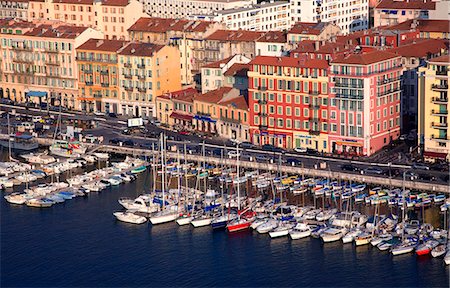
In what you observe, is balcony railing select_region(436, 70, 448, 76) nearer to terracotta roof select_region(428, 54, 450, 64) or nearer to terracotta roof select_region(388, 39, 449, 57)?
terracotta roof select_region(428, 54, 450, 64)

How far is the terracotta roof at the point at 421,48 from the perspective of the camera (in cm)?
11506

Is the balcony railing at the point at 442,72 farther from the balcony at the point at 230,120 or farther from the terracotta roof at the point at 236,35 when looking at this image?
the terracotta roof at the point at 236,35

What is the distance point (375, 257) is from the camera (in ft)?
294

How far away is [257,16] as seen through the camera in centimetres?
14512

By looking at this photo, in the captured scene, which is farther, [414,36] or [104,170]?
[414,36]

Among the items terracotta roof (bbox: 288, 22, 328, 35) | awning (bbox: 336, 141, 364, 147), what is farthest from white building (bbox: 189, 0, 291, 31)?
awning (bbox: 336, 141, 364, 147)

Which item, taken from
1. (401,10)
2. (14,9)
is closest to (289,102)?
(401,10)

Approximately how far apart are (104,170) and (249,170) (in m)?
11.4

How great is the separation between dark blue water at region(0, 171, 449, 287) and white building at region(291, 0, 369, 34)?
54.5m

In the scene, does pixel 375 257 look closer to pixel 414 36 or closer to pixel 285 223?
pixel 285 223

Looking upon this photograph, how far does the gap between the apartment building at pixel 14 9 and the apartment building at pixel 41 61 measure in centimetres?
905

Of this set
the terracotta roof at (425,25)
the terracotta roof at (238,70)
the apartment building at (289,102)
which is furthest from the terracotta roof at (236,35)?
the apartment building at (289,102)

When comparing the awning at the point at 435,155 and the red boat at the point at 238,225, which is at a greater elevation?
the awning at the point at 435,155

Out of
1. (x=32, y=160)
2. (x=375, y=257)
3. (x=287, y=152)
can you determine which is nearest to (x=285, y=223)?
(x=375, y=257)
